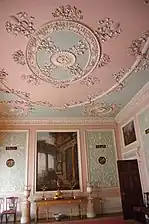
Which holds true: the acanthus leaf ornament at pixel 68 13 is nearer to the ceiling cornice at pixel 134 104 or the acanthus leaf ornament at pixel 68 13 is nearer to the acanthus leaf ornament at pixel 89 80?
the acanthus leaf ornament at pixel 89 80

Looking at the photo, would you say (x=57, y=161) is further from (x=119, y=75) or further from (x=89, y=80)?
(x=119, y=75)

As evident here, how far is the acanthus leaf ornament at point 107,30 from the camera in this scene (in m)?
3.81

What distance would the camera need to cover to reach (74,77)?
5.50m

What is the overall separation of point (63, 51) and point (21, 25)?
1.09 meters

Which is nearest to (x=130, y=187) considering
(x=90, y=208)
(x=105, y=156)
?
(x=90, y=208)

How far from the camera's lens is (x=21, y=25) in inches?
149

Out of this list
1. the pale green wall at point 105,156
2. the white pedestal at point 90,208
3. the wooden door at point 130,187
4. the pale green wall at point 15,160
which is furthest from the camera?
the pale green wall at point 105,156

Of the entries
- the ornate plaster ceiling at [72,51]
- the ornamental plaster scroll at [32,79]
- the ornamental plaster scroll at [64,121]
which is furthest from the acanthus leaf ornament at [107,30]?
the ornamental plaster scroll at [64,121]

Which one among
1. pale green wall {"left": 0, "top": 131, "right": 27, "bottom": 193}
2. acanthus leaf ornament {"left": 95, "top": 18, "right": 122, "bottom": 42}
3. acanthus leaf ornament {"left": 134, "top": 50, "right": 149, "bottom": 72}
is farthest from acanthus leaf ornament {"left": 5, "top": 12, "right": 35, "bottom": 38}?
pale green wall {"left": 0, "top": 131, "right": 27, "bottom": 193}

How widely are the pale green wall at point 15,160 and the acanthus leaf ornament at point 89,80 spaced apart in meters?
4.03

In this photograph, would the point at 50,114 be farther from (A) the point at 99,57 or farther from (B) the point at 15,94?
(A) the point at 99,57

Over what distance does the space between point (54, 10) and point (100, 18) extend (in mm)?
878

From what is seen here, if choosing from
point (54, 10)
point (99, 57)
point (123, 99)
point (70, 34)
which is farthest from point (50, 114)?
point (54, 10)

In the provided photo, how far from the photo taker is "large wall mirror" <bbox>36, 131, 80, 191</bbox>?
25.9 feet
